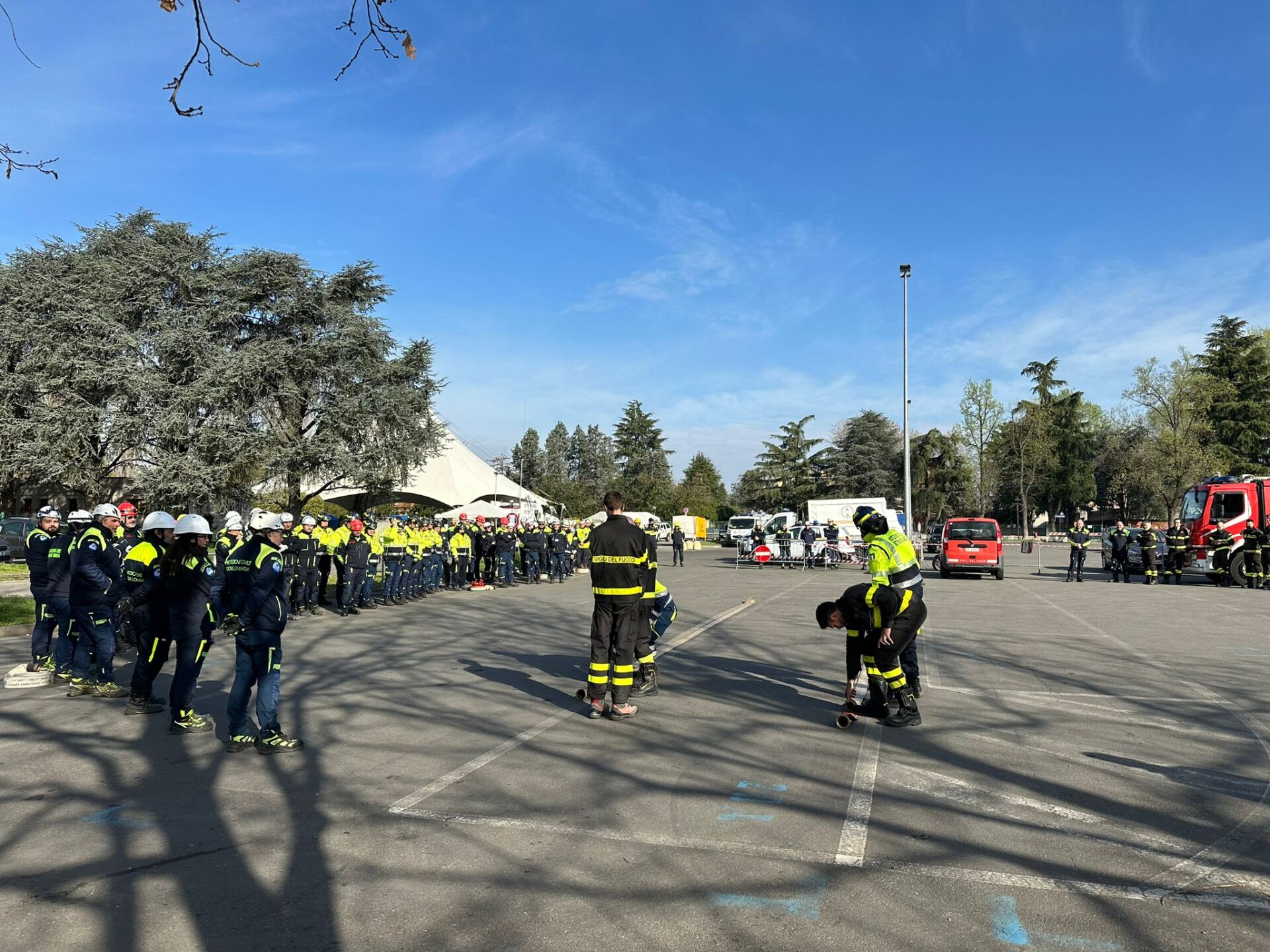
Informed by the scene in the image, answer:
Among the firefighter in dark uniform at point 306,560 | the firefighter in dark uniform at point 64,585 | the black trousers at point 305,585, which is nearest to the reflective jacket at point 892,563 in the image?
the firefighter in dark uniform at point 64,585

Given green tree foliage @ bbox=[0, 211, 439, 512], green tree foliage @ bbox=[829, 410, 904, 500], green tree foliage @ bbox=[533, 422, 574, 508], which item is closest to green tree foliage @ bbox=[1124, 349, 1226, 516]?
green tree foliage @ bbox=[829, 410, 904, 500]

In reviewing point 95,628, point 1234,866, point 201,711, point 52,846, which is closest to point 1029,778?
point 1234,866

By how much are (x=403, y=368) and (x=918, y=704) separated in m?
31.6

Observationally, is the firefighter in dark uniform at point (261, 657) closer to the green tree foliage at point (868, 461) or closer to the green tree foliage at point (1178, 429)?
the green tree foliage at point (1178, 429)

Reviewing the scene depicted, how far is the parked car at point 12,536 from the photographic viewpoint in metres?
26.8

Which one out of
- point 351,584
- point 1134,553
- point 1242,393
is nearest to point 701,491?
point 1242,393

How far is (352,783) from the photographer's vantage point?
563cm

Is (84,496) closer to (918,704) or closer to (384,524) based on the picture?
(384,524)

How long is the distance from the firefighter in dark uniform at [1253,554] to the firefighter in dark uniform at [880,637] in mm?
20303

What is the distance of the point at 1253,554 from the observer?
2270cm

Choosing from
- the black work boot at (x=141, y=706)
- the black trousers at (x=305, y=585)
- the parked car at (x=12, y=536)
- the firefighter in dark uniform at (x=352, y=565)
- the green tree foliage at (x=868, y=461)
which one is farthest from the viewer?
the green tree foliage at (x=868, y=461)

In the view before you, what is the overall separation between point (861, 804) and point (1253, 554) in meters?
22.9

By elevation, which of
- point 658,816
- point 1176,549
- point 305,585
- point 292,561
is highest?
point 1176,549

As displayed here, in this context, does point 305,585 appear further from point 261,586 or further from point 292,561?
point 261,586
